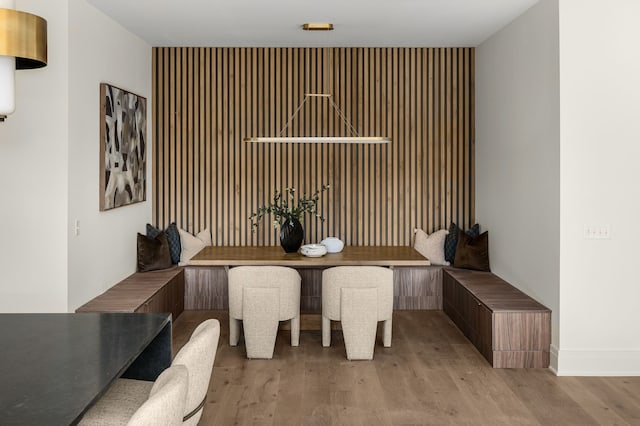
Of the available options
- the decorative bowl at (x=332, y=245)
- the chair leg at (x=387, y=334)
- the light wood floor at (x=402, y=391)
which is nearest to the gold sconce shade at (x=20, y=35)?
the light wood floor at (x=402, y=391)

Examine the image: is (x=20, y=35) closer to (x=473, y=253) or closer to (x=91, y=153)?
(x=91, y=153)

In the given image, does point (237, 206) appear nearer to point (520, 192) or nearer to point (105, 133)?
point (105, 133)

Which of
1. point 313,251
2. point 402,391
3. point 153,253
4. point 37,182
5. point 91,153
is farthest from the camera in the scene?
point 153,253

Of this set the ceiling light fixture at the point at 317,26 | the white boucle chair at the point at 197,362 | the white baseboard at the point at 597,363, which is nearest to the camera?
the white boucle chair at the point at 197,362

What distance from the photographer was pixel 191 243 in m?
6.68

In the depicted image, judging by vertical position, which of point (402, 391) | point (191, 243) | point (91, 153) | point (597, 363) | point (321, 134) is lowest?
point (402, 391)

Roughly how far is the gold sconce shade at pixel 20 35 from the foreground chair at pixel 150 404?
1.05 m

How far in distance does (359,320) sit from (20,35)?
354 cm

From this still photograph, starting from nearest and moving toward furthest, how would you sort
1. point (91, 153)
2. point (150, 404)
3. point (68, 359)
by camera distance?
point (150, 404) < point (68, 359) < point (91, 153)

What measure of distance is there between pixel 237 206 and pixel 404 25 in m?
2.61

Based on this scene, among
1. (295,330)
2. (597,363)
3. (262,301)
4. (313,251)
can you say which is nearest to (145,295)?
(262,301)

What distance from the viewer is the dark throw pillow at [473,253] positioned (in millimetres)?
6281

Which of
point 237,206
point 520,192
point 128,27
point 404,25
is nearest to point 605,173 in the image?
point 520,192

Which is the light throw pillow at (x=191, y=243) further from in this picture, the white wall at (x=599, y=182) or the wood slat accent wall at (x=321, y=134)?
the white wall at (x=599, y=182)
